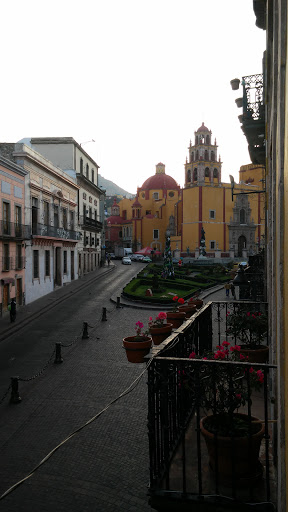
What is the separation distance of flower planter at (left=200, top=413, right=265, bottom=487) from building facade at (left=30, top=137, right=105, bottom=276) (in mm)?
32675

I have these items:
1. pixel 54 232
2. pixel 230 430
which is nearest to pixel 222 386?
pixel 230 430

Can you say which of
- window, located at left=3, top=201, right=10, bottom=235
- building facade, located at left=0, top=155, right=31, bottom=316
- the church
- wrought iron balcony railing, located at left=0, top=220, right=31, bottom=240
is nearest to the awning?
building facade, located at left=0, top=155, right=31, bottom=316

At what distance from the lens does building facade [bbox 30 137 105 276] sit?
34469 millimetres

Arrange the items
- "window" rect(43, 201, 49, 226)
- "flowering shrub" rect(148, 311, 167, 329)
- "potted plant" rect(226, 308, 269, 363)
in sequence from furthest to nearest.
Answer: "window" rect(43, 201, 49, 226) < "flowering shrub" rect(148, 311, 167, 329) < "potted plant" rect(226, 308, 269, 363)

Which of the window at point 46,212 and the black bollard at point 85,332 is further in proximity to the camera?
the window at point 46,212

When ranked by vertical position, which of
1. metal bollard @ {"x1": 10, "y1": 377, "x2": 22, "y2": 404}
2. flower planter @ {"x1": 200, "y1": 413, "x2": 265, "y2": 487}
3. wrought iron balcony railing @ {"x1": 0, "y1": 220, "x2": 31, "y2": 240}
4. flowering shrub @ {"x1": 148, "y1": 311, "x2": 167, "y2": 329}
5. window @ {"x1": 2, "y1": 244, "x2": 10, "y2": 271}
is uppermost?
wrought iron balcony railing @ {"x1": 0, "y1": 220, "x2": 31, "y2": 240}

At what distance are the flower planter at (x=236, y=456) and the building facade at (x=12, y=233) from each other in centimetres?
1847

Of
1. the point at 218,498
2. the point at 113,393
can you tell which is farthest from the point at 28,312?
the point at 218,498

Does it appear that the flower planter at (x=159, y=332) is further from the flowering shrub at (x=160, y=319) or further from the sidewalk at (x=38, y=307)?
the sidewalk at (x=38, y=307)

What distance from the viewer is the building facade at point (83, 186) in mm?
34469

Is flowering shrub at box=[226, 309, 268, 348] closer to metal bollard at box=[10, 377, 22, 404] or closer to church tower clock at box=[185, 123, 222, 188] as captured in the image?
metal bollard at box=[10, 377, 22, 404]

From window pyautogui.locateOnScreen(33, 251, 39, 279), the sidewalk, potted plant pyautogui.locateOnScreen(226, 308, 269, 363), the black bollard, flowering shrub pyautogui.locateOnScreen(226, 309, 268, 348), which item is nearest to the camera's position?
potted plant pyautogui.locateOnScreen(226, 308, 269, 363)

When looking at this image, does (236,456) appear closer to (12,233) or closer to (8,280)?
(8,280)

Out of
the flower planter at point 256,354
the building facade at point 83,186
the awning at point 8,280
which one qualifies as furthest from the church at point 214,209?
the flower planter at point 256,354
